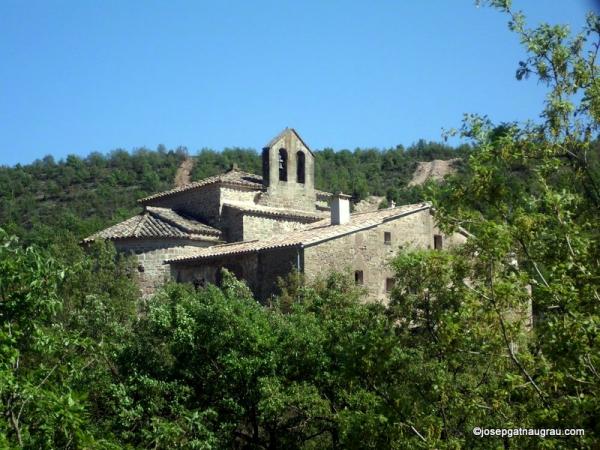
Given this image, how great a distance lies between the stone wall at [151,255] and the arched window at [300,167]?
203 inches

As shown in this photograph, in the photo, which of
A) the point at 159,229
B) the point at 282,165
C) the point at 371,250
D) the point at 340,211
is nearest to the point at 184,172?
the point at 282,165

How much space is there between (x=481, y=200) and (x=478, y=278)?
103 cm

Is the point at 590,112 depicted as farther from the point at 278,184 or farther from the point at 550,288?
the point at 278,184

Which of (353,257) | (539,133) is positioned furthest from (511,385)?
(353,257)

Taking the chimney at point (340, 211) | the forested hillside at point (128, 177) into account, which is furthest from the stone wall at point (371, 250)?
the forested hillside at point (128, 177)

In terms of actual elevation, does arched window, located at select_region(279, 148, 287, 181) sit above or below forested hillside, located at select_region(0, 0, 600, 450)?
above

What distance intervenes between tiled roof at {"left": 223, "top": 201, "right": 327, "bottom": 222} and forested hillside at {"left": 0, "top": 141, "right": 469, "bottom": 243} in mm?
17977

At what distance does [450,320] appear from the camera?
7164 millimetres

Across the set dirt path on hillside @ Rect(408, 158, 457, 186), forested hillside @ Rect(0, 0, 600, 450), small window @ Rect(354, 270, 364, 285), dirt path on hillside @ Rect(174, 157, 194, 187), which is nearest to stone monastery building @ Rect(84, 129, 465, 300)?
small window @ Rect(354, 270, 364, 285)

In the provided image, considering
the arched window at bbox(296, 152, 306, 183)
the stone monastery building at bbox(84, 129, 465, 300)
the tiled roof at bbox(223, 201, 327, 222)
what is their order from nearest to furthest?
the stone monastery building at bbox(84, 129, 465, 300), the tiled roof at bbox(223, 201, 327, 222), the arched window at bbox(296, 152, 306, 183)

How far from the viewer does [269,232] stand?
2725cm

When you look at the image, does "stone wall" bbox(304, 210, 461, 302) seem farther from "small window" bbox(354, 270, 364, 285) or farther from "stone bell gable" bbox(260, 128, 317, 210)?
"stone bell gable" bbox(260, 128, 317, 210)

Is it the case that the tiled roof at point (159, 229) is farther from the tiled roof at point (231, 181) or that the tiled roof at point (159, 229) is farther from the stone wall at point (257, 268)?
the stone wall at point (257, 268)

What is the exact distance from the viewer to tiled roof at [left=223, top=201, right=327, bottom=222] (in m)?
27.1
